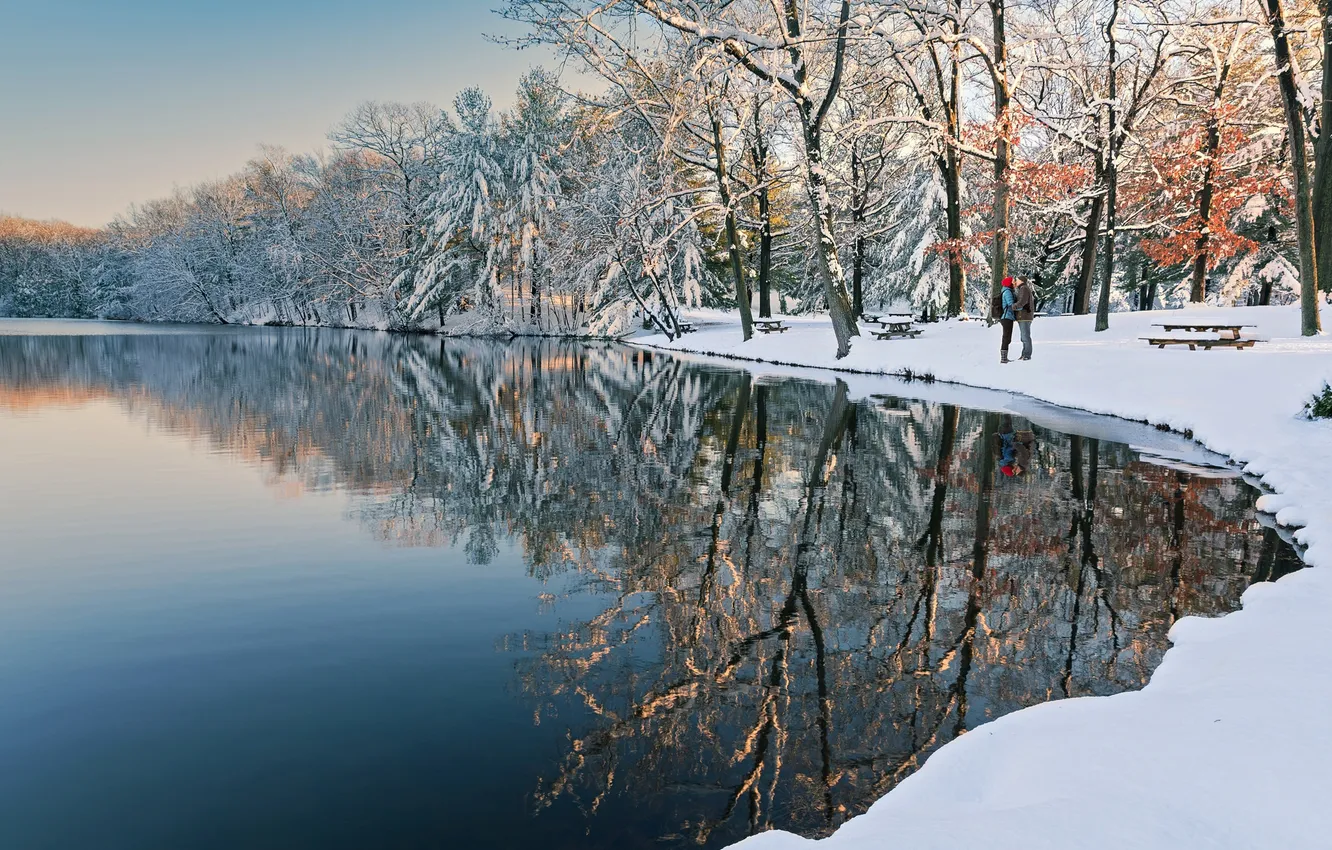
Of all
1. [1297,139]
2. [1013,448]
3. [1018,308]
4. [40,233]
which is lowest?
[1013,448]

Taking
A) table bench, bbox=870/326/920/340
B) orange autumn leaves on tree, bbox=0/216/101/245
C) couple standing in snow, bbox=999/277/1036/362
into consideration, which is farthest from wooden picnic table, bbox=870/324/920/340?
orange autumn leaves on tree, bbox=0/216/101/245

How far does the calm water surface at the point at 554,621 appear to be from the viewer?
181 inches

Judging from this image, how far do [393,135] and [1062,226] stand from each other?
52.1 meters

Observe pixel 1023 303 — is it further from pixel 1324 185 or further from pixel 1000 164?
pixel 1324 185

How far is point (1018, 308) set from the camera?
71.4 ft

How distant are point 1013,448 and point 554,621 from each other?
32.8ft

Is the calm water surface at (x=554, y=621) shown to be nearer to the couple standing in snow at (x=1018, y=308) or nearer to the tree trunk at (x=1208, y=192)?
the couple standing in snow at (x=1018, y=308)

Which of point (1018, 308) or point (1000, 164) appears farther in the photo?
point (1000, 164)

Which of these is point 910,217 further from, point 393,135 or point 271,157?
point 271,157

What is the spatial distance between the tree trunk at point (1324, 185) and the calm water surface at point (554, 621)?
38.0 feet

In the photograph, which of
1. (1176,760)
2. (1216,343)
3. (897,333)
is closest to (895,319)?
(897,333)

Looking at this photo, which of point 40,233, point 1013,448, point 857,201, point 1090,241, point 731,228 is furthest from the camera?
point 40,233

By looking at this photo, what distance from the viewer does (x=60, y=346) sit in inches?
1823

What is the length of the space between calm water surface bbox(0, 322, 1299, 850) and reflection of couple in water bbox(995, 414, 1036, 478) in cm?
11
